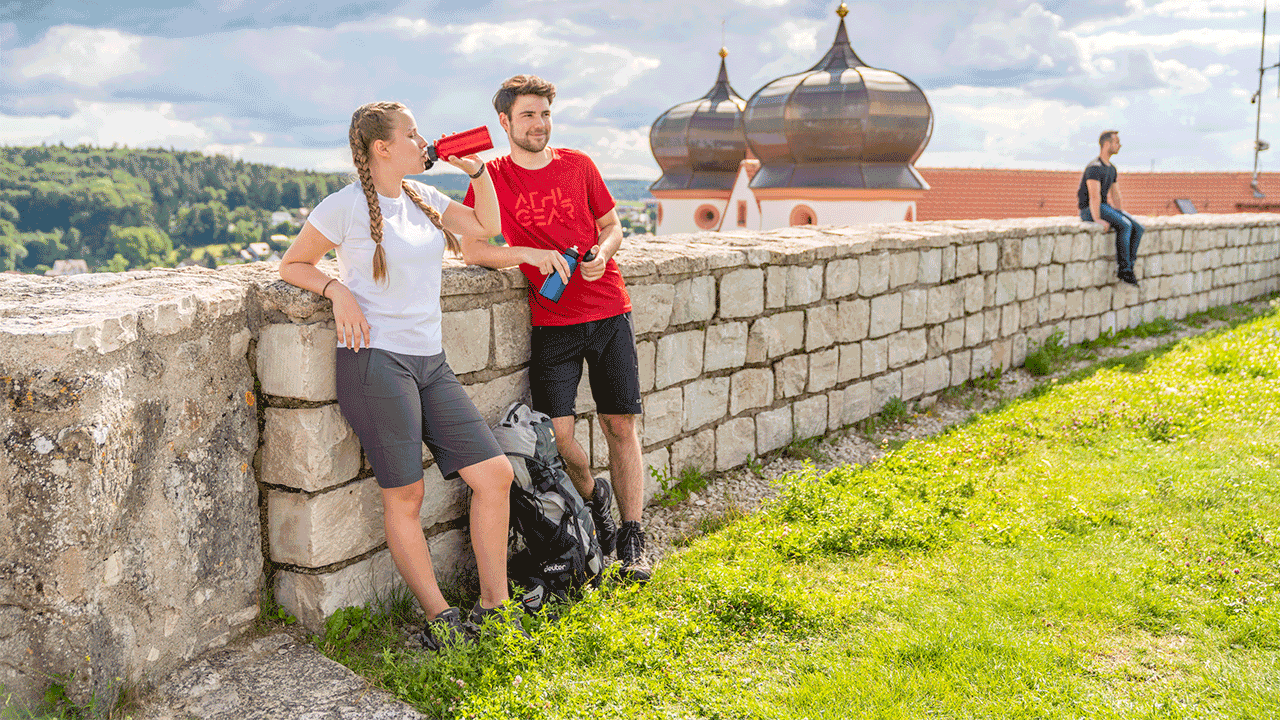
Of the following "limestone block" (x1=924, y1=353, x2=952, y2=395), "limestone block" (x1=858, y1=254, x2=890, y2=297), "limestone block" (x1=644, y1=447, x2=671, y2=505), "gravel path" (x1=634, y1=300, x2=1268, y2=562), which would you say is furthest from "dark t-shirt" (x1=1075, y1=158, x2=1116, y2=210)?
"limestone block" (x1=644, y1=447, x2=671, y2=505)

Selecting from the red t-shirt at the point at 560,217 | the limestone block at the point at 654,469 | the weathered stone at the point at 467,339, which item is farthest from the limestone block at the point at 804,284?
the weathered stone at the point at 467,339

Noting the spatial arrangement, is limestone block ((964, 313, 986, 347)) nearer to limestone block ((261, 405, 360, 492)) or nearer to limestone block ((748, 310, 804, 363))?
limestone block ((748, 310, 804, 363))

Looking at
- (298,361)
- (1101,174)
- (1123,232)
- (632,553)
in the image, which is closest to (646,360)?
(632,553)

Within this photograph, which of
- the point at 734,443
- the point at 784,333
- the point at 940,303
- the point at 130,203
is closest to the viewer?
the point at 734,443

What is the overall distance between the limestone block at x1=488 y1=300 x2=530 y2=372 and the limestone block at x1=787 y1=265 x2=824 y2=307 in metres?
2.18

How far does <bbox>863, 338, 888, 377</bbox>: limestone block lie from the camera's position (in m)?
6.54

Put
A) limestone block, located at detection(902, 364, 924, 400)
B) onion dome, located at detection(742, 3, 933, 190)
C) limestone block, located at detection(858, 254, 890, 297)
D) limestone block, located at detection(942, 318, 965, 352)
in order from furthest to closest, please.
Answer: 1. onion dome, located at detection(742, 3, 933, 190)
2. limestone block, located at detection(942, 318, 965, 352)
3. limestone block, located at detection(902, 364, 924, 400)
4. limestone block, located at detection(858, 254, 890, 297)

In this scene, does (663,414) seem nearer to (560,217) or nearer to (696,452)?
(696,452)

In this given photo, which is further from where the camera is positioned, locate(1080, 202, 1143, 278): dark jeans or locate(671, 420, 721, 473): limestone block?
locate(1080, 202, 1143, 278): dark jeans

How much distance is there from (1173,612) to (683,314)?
8.57ft

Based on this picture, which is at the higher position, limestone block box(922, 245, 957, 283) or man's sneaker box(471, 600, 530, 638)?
limestone block box(922, 245, 957, 283)

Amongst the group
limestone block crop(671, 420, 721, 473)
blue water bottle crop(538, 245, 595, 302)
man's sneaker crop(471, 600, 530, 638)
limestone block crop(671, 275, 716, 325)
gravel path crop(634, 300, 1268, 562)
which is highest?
blue water bottle crop(538, 245, 595, 302)

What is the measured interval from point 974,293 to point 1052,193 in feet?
72.7

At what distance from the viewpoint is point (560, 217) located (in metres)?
3.88
